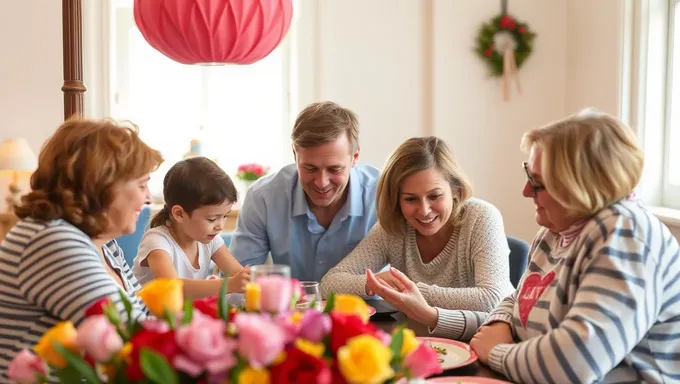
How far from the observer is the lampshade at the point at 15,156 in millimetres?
4555

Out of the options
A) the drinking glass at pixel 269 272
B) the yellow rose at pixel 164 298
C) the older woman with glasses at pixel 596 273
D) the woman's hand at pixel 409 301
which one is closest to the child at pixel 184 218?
the woman's hand at pixel 409 301

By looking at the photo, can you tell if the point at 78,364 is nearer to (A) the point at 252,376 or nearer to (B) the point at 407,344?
(A) the point at 252,376

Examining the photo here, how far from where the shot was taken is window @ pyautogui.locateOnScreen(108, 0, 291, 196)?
16.8ft

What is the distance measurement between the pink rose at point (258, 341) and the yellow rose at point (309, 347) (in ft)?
0.11

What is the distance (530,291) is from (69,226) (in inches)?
34.7

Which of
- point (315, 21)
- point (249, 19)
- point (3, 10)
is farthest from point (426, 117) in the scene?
point (3, 10)

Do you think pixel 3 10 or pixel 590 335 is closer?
pixel 590 335

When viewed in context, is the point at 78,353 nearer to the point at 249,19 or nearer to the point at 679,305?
the point at 679,305

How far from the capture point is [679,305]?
4.75 feet

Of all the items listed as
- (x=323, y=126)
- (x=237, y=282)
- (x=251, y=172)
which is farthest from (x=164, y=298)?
(x=251, y=172)

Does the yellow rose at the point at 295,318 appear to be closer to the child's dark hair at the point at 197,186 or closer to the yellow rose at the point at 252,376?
the yellow rose at the point at 252,376

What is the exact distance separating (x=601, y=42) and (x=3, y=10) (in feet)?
11.0

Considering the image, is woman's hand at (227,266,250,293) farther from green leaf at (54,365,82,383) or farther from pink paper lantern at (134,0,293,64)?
pink paper lantern at (134,0,293,64)

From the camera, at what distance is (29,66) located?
15.9 feet
